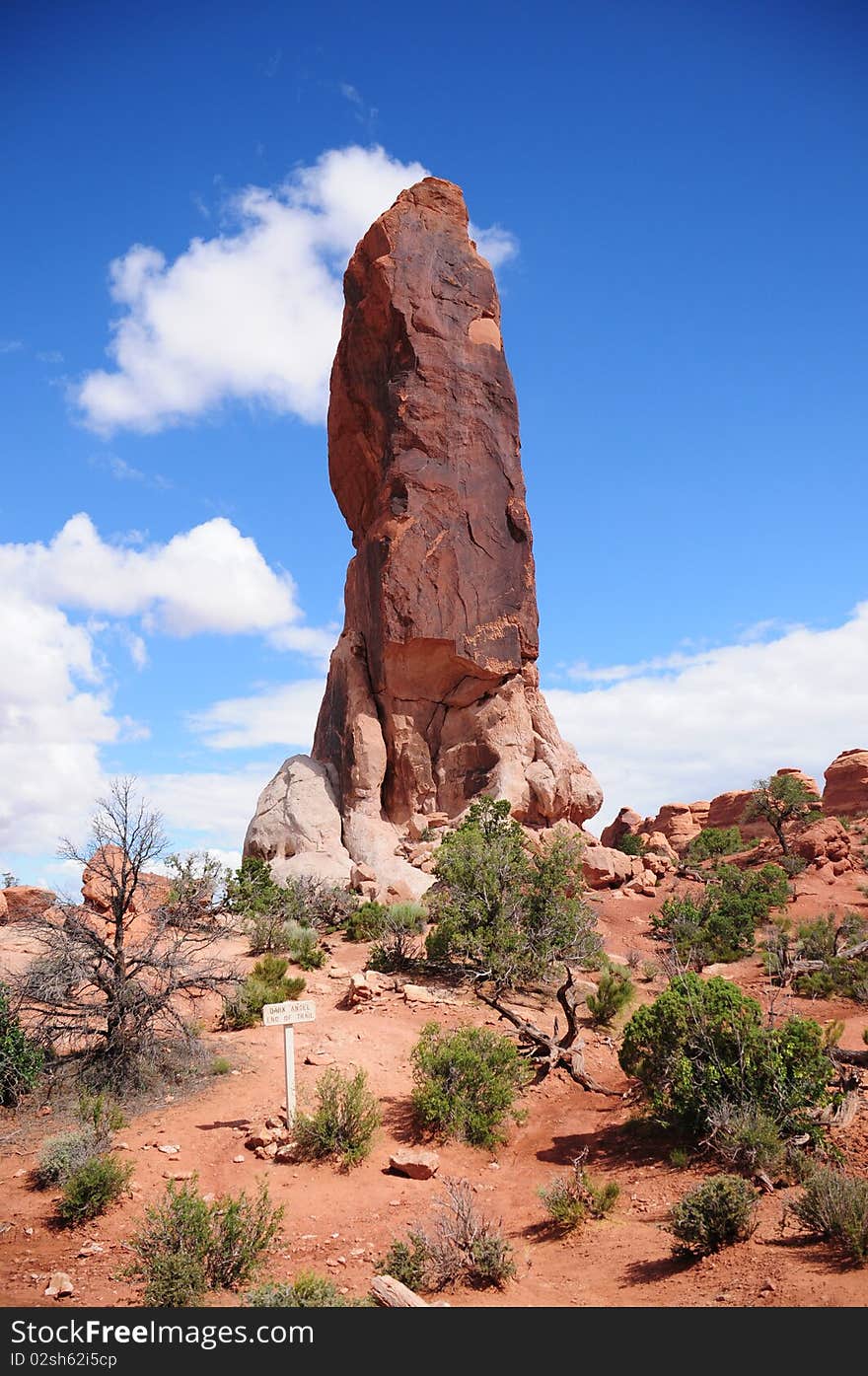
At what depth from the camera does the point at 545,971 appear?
14383 millimetres

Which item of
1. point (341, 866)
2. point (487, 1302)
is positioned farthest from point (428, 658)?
point (487, 1302)

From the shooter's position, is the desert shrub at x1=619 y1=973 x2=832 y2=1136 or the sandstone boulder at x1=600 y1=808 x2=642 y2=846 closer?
the desert shrub at x1=619 y1=973 x2=832 y2=1136

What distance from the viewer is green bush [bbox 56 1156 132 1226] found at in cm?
670

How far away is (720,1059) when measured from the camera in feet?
25.9

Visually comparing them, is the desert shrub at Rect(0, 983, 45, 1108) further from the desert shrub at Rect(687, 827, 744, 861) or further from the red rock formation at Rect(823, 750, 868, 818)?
the red rock formation at Rect(823, 750, 868, 818)

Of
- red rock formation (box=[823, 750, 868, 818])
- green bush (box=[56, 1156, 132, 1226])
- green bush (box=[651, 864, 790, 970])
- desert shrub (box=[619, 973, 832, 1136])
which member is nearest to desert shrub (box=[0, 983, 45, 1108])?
green bush (box=[56, 1156, 132, 1226])

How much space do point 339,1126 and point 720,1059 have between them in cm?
393

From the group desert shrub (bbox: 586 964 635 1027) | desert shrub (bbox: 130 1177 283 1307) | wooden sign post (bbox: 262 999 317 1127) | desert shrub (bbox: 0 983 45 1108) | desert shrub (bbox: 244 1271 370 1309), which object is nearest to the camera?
desert shrub (bbox: 244 1271 370 1309)

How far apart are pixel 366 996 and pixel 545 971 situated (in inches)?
131

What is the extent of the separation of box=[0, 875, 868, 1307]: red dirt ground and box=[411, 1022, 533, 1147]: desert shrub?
0.73 ft

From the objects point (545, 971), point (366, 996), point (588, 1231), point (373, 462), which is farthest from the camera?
point (373, 462)

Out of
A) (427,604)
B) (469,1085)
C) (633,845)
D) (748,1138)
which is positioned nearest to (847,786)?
(633,845)

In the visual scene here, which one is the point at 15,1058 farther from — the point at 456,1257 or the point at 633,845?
the point at 633,845
